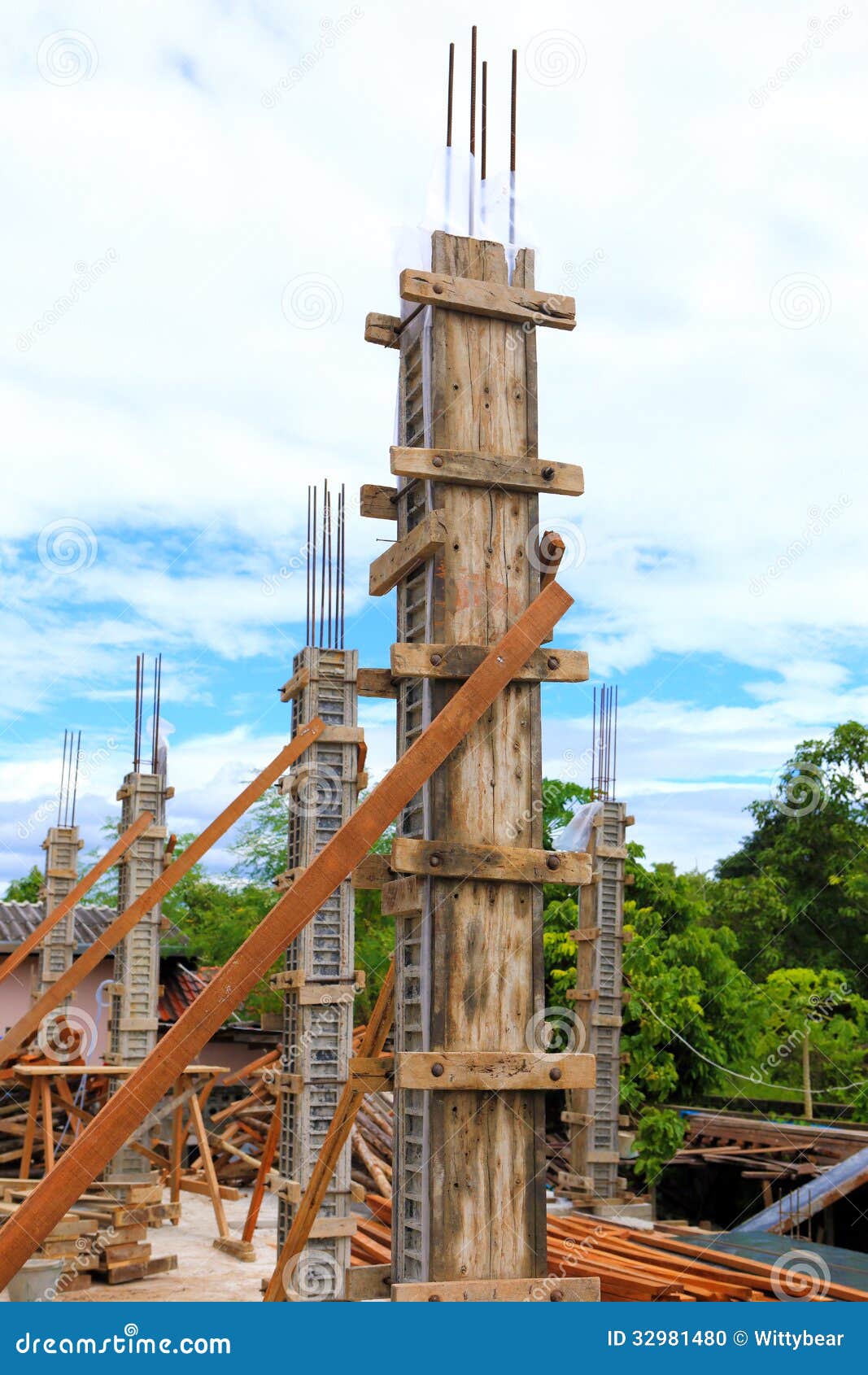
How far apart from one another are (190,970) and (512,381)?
26.3 metres

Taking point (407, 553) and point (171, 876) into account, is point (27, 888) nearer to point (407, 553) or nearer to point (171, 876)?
point (171, 876)

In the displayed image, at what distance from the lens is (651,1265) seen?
11977mm

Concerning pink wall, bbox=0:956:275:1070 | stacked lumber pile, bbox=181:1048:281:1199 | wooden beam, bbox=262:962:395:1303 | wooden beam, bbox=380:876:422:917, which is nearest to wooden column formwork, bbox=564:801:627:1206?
stacked lumber pile, bbox=181:1048:281:1199

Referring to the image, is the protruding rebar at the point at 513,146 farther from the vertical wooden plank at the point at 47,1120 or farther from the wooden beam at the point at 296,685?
the vertical wooden plank at the point at 47,1120

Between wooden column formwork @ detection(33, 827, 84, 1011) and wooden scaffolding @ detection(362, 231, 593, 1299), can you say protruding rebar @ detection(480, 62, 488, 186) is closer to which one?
wooden scaffolding @ detection(362, 231, 593, 1299)

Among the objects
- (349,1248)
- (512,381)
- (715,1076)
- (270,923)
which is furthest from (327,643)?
(715,1076)

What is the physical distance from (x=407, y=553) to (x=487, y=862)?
1515 mm

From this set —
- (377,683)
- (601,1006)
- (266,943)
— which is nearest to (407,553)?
(377,683)

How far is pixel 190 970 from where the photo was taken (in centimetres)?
3031

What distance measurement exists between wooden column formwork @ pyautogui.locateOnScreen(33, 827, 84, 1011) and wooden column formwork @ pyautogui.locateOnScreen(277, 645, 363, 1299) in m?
12.3

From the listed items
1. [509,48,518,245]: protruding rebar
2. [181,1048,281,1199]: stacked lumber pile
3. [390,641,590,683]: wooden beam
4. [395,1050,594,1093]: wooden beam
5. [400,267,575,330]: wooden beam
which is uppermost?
[509,48,518,245]: protruding rebar

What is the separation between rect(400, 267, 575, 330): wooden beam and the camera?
232 inches

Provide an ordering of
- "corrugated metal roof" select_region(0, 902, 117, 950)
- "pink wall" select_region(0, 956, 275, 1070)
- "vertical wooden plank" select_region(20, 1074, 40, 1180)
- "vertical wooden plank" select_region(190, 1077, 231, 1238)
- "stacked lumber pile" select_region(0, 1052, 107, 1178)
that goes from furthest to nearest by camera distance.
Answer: "corrugated metal roof" select_region(0, 902, 117, 950) → "pink wall" select_region(0, 956, 275, 1070) → "stacked lumber pile" select_region(0, 1052, 107, 1178) → "vertical wooden plank" select_region(20, 1074, 40, 1180) → "vertical wooden plank" select_region(190, 1077, 231, 1238)

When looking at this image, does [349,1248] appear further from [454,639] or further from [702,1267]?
[454,639]
